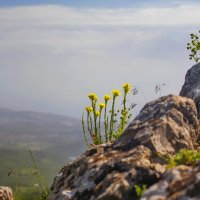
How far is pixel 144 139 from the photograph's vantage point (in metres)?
7.22

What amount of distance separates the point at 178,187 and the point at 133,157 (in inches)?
66.9

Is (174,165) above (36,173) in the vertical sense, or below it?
above

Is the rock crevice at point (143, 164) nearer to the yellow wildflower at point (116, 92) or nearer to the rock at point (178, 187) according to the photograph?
the rock at point (178, 187)

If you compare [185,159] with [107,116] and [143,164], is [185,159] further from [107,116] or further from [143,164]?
[107,116]

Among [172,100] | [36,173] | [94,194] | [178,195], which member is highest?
[172,100]

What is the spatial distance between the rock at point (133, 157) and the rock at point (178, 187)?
0.85 metres

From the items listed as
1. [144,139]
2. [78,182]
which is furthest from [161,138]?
[78,182]

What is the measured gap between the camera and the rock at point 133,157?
20.4 ft

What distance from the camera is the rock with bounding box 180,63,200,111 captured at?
37.5ft

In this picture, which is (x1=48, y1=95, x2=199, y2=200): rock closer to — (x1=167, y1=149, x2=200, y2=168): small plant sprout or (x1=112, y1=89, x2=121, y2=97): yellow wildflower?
(x1=167, y1=149, x2=200, y2=168): small plant sprout

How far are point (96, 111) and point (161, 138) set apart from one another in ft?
15.2

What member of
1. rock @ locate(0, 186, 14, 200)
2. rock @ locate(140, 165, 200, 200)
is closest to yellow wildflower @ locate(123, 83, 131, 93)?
rock @ locate(0, 186, 14, 200)

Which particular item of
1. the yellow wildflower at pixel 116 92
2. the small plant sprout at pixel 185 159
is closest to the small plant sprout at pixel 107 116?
the yellow wildflower at pixel 116 92

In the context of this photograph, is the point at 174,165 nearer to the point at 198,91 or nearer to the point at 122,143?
the point at 122,143
